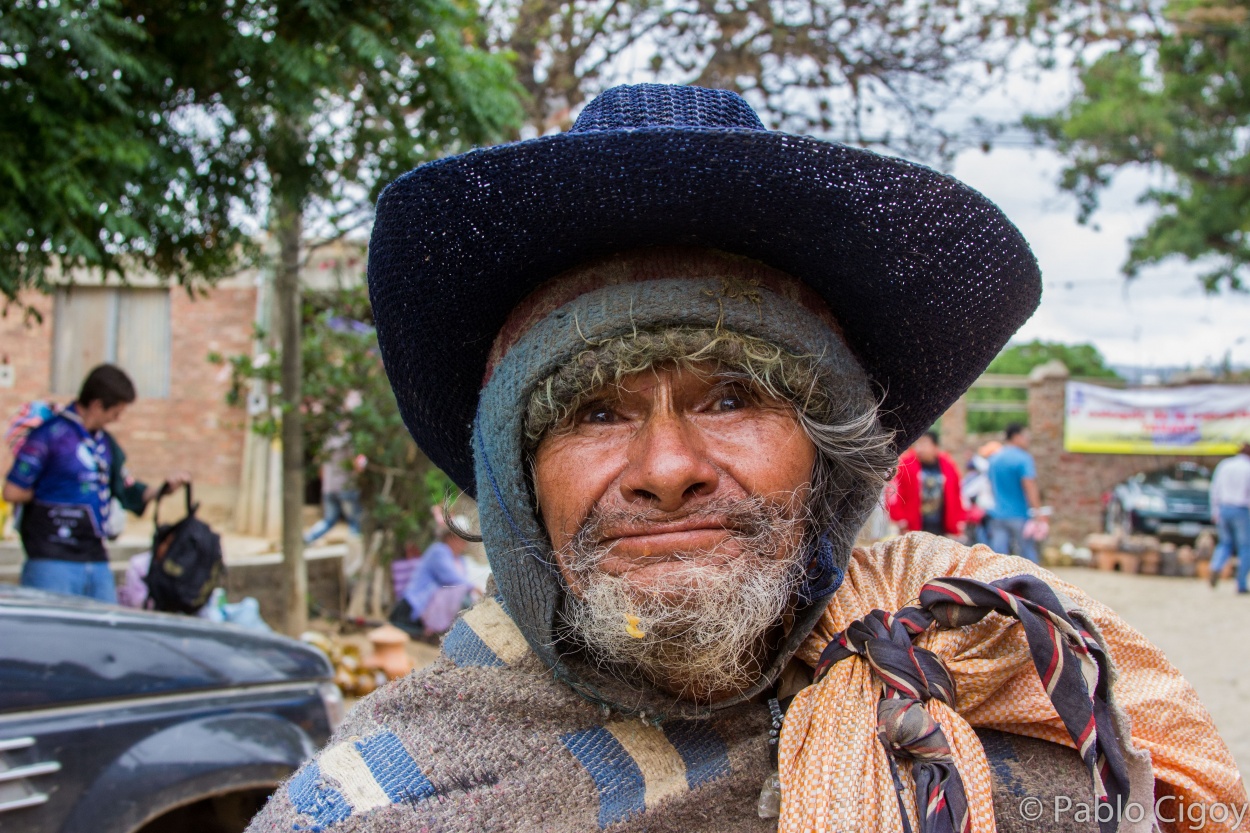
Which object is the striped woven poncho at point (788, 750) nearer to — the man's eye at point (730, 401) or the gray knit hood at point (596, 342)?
the gray knit hood at point (596, 342)

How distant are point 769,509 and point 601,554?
27cm

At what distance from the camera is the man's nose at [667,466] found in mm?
1354

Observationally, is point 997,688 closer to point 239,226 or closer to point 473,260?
point 473,260

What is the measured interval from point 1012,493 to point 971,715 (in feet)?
29.3

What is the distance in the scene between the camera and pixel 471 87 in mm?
5168

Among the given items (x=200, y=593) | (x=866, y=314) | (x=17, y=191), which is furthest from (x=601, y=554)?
(x=200, y=593)

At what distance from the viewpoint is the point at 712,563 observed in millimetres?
1349

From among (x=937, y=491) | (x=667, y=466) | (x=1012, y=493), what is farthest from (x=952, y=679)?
(x=1012, y=493)

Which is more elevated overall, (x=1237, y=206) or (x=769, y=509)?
(x=1237, y=206)

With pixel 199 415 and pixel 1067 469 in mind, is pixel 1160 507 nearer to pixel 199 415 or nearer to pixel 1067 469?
pixel 1067 469

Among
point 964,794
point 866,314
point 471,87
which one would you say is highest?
point 471,87

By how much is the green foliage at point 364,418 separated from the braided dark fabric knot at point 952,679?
21.0 ft

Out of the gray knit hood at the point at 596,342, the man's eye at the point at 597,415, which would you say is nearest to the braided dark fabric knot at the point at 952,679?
→ the gray knit hood at the point at 596,342

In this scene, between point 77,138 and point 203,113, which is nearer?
point 77,138
